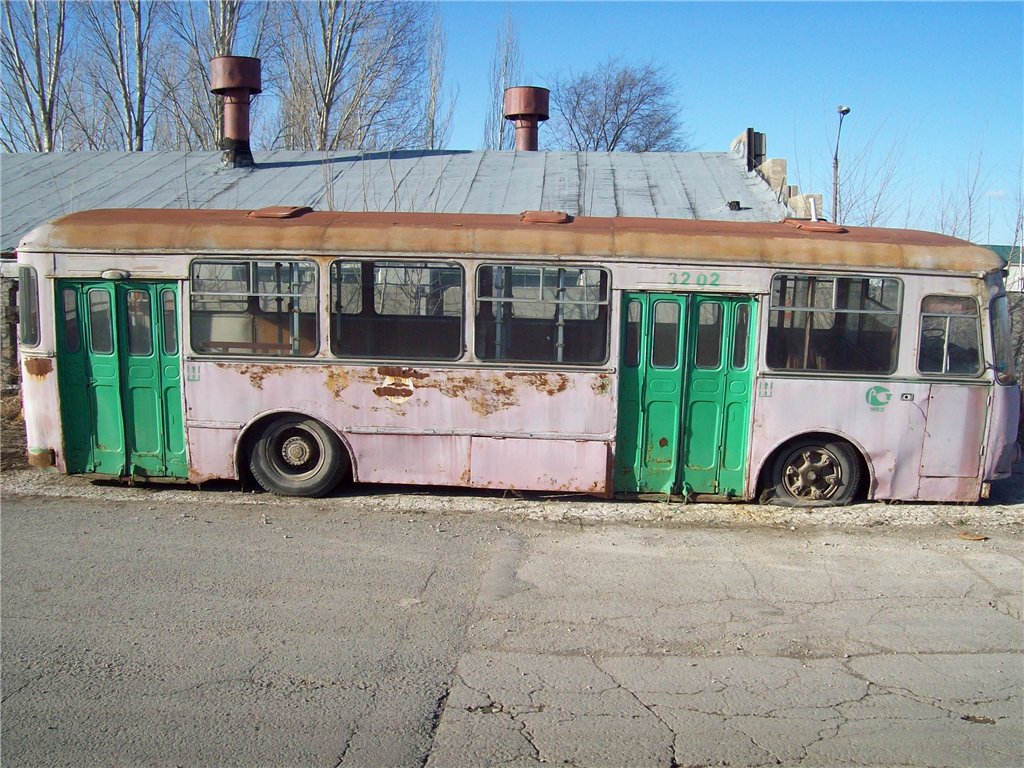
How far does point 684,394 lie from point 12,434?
28.1 ft

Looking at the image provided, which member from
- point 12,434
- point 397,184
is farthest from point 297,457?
point 397,184

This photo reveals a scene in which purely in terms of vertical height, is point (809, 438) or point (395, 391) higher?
point (395, 391)

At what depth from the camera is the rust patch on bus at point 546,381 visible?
7.29m

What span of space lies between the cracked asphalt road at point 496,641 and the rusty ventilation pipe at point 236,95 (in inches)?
457

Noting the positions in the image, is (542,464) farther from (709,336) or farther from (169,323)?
(169,323)

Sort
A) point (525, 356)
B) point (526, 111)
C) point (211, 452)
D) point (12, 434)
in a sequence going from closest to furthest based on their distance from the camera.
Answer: point (525, 356), point (211, 452), point (12, 434), point (526, 111)

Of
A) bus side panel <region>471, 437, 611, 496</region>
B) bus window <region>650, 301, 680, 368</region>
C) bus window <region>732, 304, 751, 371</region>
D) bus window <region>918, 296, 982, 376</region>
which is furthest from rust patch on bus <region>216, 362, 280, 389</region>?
bus window <region>918, 296, 982, 376</region>

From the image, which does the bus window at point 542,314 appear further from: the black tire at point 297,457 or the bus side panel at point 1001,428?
the bus side panel at point 1001,428

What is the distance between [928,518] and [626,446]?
2891 millimetres

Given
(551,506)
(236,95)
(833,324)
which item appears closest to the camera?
(833,324)

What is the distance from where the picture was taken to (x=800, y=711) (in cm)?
395

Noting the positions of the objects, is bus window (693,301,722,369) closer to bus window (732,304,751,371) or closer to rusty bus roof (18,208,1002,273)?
bus window (732,304,751,371)

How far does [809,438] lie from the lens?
24.3ft

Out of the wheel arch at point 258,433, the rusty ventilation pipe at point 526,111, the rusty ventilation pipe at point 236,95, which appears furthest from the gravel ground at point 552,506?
the rusty ventilation pipe at point 526,111
